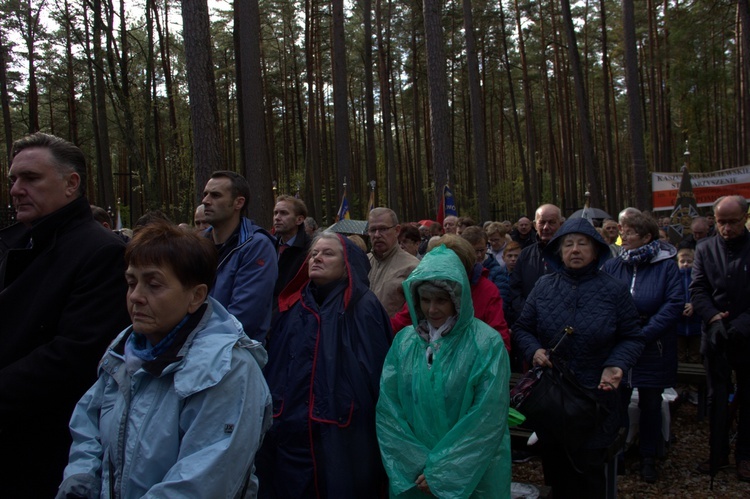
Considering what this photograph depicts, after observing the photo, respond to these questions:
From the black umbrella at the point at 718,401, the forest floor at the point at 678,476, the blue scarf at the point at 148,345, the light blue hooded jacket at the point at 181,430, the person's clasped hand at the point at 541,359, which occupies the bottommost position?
the forest floor at the point at 678,476

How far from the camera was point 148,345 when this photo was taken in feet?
6.56

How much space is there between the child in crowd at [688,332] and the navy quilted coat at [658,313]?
91.8 inches

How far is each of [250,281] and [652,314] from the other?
3.25m

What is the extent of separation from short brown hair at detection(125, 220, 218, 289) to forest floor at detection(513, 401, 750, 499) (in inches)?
124

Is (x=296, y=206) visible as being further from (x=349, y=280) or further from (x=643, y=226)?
(x=643, y=226)

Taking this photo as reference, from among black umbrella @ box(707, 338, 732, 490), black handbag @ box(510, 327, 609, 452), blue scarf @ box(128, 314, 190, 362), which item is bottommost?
black umbrella @ box(707, 338, 732, 490)

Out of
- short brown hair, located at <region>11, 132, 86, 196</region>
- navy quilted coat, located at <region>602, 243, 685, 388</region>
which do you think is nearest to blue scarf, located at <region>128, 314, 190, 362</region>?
short brown hair, located at <region>11, 132, 86, 196</region>

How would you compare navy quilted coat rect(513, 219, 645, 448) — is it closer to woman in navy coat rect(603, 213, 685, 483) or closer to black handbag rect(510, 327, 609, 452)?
black handbag rect(510, 327, 609, 452)

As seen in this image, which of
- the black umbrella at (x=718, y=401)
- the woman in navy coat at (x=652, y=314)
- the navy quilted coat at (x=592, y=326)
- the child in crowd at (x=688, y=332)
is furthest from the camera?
the child in crowd at (x=688, y=332)

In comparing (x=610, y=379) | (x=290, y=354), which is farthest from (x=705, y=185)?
(x=290, y=354)

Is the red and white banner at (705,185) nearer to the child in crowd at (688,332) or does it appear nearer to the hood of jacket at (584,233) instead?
the child in crowd at (688,332)

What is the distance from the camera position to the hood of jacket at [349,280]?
3078 mm

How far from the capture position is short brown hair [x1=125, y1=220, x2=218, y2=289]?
1.95 meters

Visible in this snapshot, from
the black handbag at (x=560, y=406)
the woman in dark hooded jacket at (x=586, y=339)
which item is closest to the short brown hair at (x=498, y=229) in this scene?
the woman in dark hooded jacket at (x=586, y=339)
